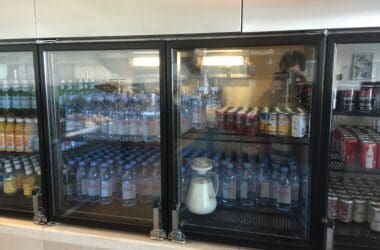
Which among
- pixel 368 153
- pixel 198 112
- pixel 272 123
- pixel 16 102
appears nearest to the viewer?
pixel 368 153

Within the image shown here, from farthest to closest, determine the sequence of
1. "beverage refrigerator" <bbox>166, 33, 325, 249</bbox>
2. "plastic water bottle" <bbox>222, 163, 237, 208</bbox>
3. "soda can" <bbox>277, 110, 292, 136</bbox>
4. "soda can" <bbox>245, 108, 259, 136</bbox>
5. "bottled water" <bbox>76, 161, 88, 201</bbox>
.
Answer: "bottled water" <bbox>76, 161, 88, 201</bbox> → "plastic water bottle" <bbox>222, 163, 237, 208</bbox> → "soda can" <bbox>245, 108, 259, 136</bbox> → "soda can" <bbox>277, 110, 292, 136</bbox> → "beverage refrigerator" <bbox>166, 33, 325, 249</bbox>

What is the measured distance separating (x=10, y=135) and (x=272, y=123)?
1.49m

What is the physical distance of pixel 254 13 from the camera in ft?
3.91

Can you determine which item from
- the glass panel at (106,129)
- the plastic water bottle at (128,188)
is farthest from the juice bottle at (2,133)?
the plastic water bottle at (128,188)

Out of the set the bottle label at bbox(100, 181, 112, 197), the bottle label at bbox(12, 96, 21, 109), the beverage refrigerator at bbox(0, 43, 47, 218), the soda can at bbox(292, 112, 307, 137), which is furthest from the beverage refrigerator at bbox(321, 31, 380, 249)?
the bottle label at bbox(12, 96, 21, 109)

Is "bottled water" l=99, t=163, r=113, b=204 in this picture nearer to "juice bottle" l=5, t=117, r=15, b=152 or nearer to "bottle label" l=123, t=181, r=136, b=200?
"bottle label" l=123, t=181, r=136, b=200

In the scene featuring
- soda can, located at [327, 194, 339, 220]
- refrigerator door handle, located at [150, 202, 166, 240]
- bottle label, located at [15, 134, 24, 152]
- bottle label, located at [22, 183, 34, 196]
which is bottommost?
refrigerator door handle, located at [150, 202, 166, 240]

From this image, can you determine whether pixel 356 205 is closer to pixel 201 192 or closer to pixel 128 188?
pixel 201 192

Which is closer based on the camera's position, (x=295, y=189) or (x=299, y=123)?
(x=299, y=123)

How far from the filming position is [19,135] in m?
1.74

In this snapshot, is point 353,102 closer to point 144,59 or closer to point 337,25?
point 337,25

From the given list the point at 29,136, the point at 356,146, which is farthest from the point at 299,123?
the point at 29,136

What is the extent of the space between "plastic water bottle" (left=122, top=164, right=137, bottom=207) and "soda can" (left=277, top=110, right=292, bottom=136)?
0.85 metres

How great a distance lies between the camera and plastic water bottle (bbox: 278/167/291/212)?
4.93ft
